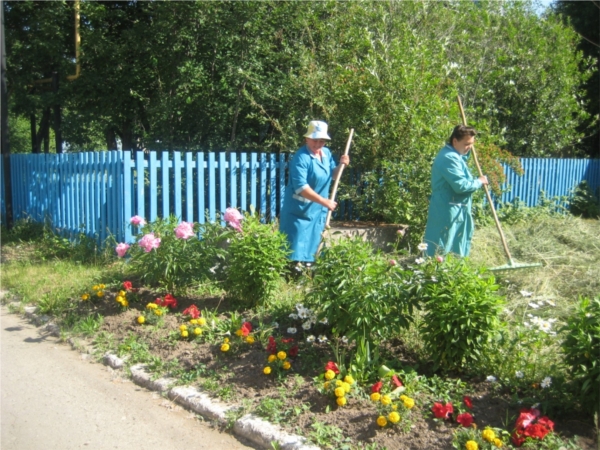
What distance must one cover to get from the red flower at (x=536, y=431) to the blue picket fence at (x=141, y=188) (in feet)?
13.3

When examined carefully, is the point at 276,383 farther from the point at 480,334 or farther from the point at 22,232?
the point at 22,232

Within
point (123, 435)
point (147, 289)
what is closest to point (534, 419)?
point (123, 435)

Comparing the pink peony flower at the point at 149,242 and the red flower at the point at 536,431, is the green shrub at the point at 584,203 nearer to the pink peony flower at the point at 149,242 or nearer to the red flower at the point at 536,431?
the pink peony flower at the point at 149,242

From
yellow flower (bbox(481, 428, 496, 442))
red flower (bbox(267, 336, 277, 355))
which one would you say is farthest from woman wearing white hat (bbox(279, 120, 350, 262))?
yellow flower (bbox(481, 428, 496, 442))

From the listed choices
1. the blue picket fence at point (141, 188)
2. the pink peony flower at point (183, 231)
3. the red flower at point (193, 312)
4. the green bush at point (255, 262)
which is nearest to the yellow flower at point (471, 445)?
the green bush at point (255, 262)

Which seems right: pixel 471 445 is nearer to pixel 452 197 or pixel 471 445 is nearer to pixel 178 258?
pixel 452 197

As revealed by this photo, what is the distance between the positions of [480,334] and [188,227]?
9.46 feet

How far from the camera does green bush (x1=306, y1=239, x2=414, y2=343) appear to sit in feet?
13.0

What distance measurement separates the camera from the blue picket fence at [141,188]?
7629 millimetres

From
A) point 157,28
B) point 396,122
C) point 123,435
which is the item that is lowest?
point 123,435

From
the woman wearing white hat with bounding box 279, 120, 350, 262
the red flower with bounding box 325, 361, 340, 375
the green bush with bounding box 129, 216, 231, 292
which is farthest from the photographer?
the woman wearing white hat with bounding box 279, 120, 350, 262

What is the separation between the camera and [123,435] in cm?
378

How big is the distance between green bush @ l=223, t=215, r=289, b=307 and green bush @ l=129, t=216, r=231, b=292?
33 centimetres

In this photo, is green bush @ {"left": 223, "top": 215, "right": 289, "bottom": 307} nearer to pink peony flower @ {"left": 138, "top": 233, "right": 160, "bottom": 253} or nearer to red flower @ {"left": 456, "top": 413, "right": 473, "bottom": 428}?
pink peony flower @ {"left": 138, "top": 233, "right": 160, "bottom": 253}
